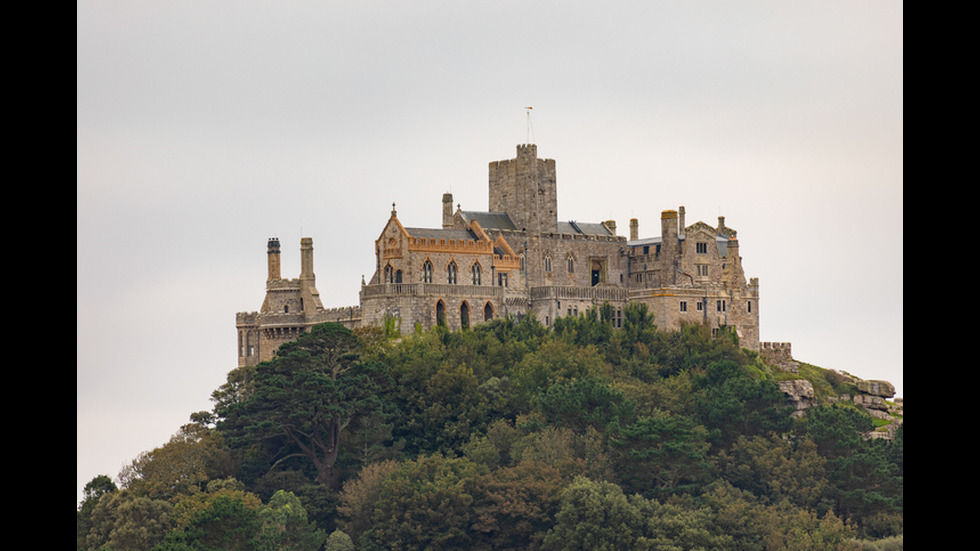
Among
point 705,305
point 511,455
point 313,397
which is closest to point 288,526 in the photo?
point 313,397

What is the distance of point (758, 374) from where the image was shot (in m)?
82.8

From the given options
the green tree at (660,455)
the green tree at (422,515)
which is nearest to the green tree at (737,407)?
the green tree at (660,455)

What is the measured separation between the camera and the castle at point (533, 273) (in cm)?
8012

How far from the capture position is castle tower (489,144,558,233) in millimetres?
84250

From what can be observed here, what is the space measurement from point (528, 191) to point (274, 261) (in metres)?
16.3

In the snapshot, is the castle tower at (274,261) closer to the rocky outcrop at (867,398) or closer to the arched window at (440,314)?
the arched window at (440,314)

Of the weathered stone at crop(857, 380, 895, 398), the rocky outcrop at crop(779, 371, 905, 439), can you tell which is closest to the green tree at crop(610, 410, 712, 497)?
the rocky outcrop at crop(779, 371, 905, 439)

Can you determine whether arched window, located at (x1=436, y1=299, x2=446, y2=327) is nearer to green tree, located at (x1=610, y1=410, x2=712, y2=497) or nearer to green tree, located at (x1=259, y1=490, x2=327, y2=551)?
green tree, located at (x1=610, y1=410, x2=712, y2=497)

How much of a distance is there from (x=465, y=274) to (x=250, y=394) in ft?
45.9

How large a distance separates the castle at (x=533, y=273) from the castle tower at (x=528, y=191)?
0.20 ft

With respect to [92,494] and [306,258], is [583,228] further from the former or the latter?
[92,494]

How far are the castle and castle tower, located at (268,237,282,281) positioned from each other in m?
0.06
